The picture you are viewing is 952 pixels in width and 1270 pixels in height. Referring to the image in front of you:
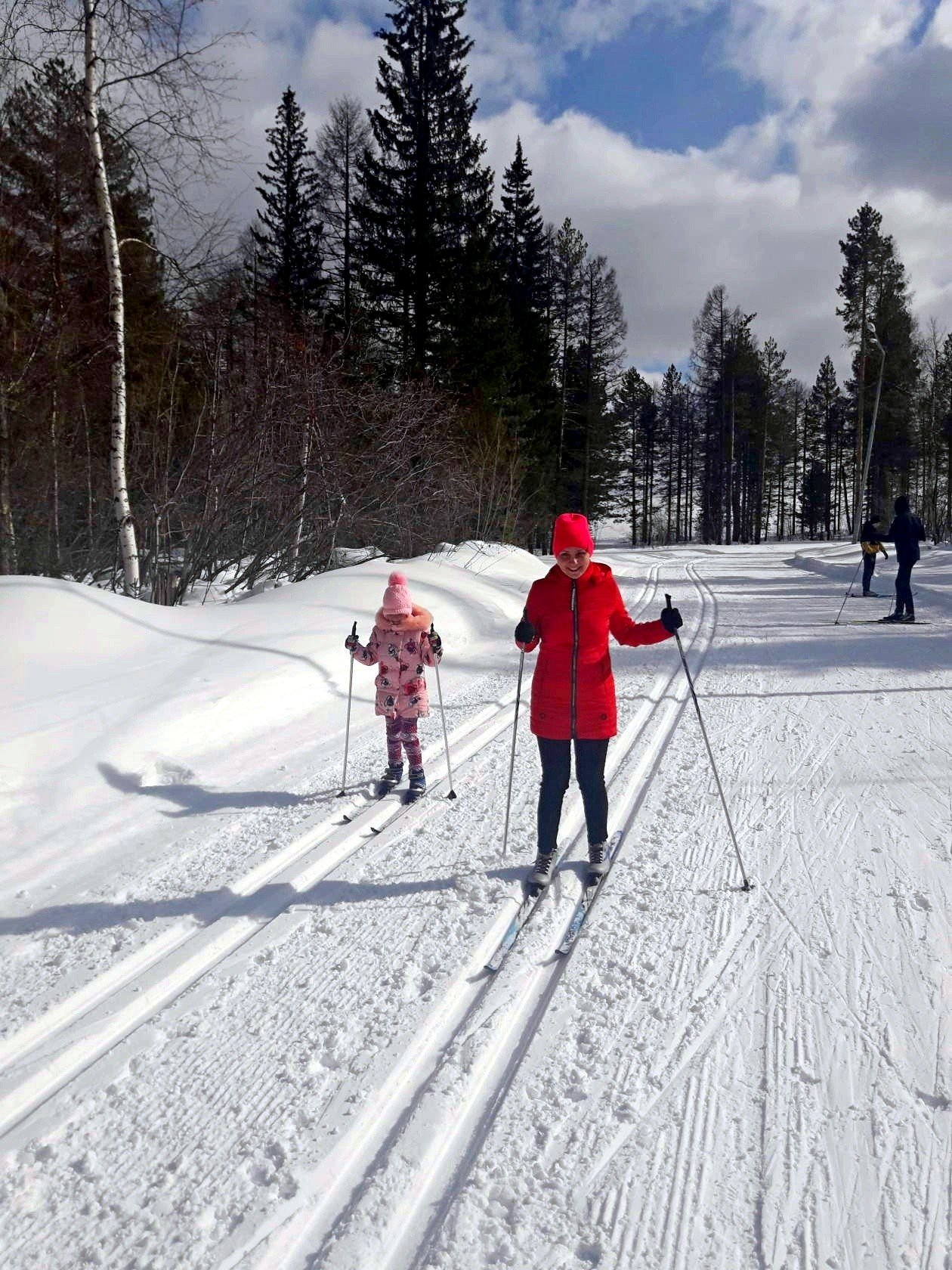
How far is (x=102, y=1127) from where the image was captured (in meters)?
2.26

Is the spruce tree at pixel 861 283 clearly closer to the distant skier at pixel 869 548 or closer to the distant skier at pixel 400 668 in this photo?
the distant skier at pixel 869 548

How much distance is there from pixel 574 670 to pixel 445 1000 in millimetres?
1619

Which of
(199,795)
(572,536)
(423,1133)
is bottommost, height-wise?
(423,1133)

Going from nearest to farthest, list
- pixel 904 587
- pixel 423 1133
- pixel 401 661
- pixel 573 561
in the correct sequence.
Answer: pixel 423 1133 → pixel 573 561 → pixel 401 661 → pixel 904 587

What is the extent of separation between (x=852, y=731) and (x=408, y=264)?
2231 centimetres

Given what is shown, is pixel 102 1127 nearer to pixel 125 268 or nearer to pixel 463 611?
pixel 463 611

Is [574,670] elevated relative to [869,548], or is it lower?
lower

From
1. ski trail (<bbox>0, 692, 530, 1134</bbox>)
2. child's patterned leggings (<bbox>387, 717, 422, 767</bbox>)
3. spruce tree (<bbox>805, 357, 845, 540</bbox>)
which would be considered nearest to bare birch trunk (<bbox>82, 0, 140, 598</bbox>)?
child's patterned leggings (<bbox>387, 717, 422, 767</bbox>)

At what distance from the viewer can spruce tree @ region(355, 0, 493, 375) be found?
2353 centimetres

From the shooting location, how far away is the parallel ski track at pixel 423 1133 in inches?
73.8

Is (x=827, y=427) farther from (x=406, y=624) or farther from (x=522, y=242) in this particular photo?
(x=406, y=624)

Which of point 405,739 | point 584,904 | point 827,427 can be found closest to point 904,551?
point 405,739

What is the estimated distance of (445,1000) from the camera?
9.27 ft

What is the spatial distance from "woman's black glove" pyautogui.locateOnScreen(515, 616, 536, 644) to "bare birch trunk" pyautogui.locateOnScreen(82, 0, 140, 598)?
7104mm
